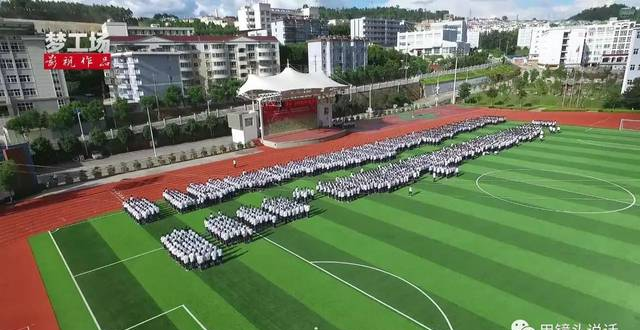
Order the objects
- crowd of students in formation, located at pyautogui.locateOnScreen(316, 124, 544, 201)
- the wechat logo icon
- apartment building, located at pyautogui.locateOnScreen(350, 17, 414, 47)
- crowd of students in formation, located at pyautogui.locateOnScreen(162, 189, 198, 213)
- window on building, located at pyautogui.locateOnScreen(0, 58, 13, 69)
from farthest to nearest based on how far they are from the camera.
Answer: apartment building, located at pyautogui.locateOnScreen(350, 17, 414, 47) < window on building, located at pyautogui.locateOnScreen(0, 58, 13, 69) < crowd of students in formation, located at pyautogui.locateOnScreen(316, 124, 544, 201) < crowd of students in formation, located at pyautogui.locateOnScreen(162, 189, 198, 213) < the wechat logo icon

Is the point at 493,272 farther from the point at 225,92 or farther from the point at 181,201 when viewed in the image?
the point at 225,92

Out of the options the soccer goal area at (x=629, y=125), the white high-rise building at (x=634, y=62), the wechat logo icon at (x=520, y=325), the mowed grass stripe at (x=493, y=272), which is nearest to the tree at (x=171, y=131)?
the mowed grass stripe at (x=493, y=272)

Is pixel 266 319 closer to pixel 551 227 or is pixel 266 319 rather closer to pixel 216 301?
pixel 216 301

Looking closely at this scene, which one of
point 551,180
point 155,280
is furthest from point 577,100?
point 155,280

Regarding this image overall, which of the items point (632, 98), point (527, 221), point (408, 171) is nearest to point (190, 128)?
point (408, 171)

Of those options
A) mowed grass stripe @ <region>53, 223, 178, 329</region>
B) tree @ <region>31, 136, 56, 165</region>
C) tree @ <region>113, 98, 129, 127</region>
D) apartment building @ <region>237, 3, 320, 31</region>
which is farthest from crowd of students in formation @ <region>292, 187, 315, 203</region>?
apartment building @ <region>237, 3, 320, 31</region>

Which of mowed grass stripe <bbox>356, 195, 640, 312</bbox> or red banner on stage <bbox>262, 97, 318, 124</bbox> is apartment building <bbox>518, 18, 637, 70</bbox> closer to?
red banner on stage <bbox>262, 97, 318, 124</bbox>
